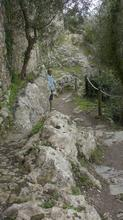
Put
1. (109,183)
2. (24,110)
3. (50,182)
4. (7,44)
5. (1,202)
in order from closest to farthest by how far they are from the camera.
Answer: (1,202) → (50,182) → (109,183) → (24,110) → (7,44)

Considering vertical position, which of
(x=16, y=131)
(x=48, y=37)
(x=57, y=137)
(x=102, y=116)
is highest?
(x=48, y=37)

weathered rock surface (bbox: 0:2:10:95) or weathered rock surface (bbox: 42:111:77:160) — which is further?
weathered rock surface (bbox: 0:2:10:95)

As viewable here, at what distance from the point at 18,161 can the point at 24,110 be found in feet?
18.7

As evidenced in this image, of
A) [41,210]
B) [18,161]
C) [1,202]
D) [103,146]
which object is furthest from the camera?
[103,146]

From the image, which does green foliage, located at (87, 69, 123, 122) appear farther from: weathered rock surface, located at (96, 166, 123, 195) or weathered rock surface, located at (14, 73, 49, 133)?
weathered rock surface, located at (96, 166, 123, 195)

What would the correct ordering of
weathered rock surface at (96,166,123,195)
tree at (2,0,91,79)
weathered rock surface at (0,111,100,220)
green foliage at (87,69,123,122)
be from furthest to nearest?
green foliage at (87,69,123,122)
tree at (2,0,91,79)
weathered rock surface at (96,166,123,195)
weathered rock surface at (0,111,100,220)

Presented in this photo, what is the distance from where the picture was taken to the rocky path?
808 centimetres

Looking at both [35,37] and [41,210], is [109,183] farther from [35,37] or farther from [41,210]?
[35,37]

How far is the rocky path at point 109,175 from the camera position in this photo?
8.08m

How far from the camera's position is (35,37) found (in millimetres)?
17188

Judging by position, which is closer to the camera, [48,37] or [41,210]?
[41,210]

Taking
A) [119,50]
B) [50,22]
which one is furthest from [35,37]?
[119,50]

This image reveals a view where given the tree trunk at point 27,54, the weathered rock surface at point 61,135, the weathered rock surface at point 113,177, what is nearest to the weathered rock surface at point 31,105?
the tree trunk at point 27,54

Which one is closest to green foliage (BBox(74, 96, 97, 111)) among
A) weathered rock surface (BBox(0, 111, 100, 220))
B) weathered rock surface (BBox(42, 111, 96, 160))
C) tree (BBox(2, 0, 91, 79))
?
tree (BBox(2, 0, 91, 79))
